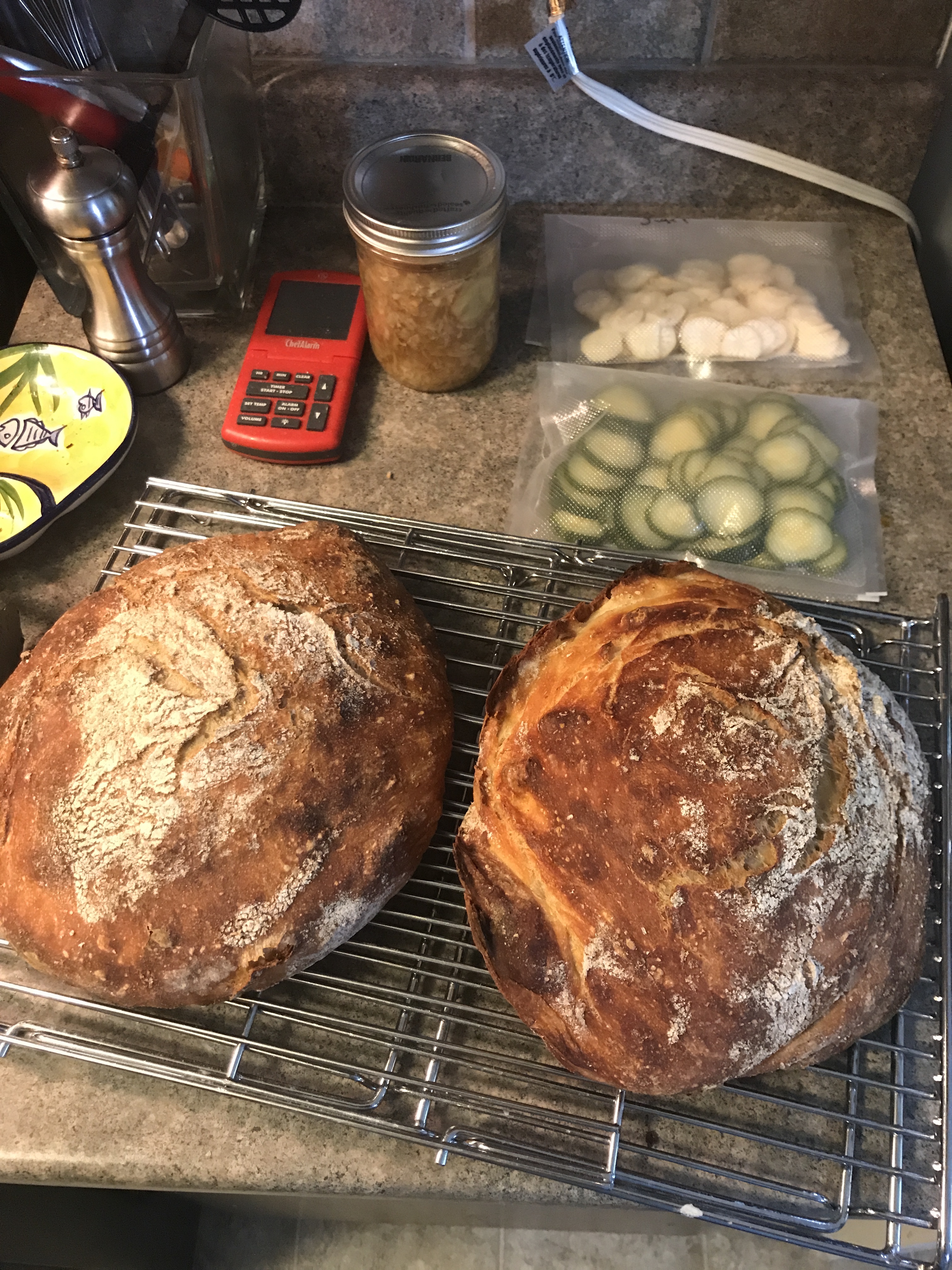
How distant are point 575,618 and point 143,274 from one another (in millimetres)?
801

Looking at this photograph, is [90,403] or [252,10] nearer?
[252,10]

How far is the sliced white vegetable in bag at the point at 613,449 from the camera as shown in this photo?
121cm

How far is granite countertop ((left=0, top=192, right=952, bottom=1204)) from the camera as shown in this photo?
0.83 metres

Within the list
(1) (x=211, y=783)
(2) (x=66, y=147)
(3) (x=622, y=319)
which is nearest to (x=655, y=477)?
(3) (x=622, y=319)

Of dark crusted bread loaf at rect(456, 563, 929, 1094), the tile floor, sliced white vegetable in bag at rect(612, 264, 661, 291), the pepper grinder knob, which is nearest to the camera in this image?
dark crusted bread loaf at rect(456, 563, 929, 1094)

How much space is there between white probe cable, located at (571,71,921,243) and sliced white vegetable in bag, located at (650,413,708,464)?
1.49ft

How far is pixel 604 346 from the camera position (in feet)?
4.33

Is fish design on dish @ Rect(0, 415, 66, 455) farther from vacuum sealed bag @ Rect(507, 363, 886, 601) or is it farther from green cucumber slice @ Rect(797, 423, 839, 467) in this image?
green cucumber slice @ Rect(797, 423, 839, 467)

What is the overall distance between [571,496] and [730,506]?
0.71 ft

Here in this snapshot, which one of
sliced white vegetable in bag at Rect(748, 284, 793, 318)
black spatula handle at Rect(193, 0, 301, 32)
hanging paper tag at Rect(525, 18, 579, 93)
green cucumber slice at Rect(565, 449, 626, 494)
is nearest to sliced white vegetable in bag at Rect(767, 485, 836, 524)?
green cucumber slice at Rect(565, 449, 626, 494)

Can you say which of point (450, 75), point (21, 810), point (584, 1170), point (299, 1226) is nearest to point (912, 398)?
point (450, 75)

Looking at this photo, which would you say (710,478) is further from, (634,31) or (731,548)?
(634,31)

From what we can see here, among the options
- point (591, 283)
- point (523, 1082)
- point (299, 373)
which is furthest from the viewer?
point (591, 283)

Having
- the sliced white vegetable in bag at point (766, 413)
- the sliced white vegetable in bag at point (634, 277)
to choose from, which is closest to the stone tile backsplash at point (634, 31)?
the sliced white vegetable in bag at point (634, 277)
